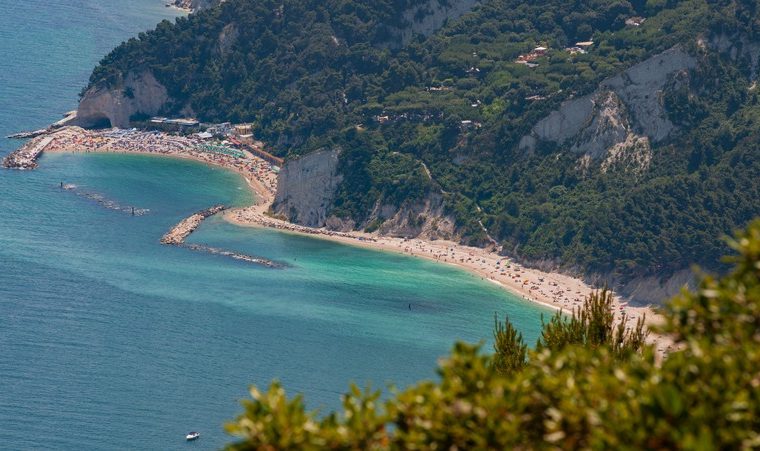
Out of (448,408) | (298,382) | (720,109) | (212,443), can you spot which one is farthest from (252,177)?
(448,408)

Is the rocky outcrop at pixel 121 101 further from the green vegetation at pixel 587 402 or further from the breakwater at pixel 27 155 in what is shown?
the green vegetation at pixel 587 402

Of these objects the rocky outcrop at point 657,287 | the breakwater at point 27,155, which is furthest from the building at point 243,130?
the rocky outcrop at point 657,287

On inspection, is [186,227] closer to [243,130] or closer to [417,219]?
[417,219]

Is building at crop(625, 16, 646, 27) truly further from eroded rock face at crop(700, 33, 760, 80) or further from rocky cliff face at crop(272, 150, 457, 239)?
rocky cliff face at crop(272, 150, 457, 239)

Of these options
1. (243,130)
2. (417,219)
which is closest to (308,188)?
(417,219)

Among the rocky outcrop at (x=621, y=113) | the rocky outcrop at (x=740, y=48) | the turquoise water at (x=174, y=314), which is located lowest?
the turquoise water at (x=174, y=314)
